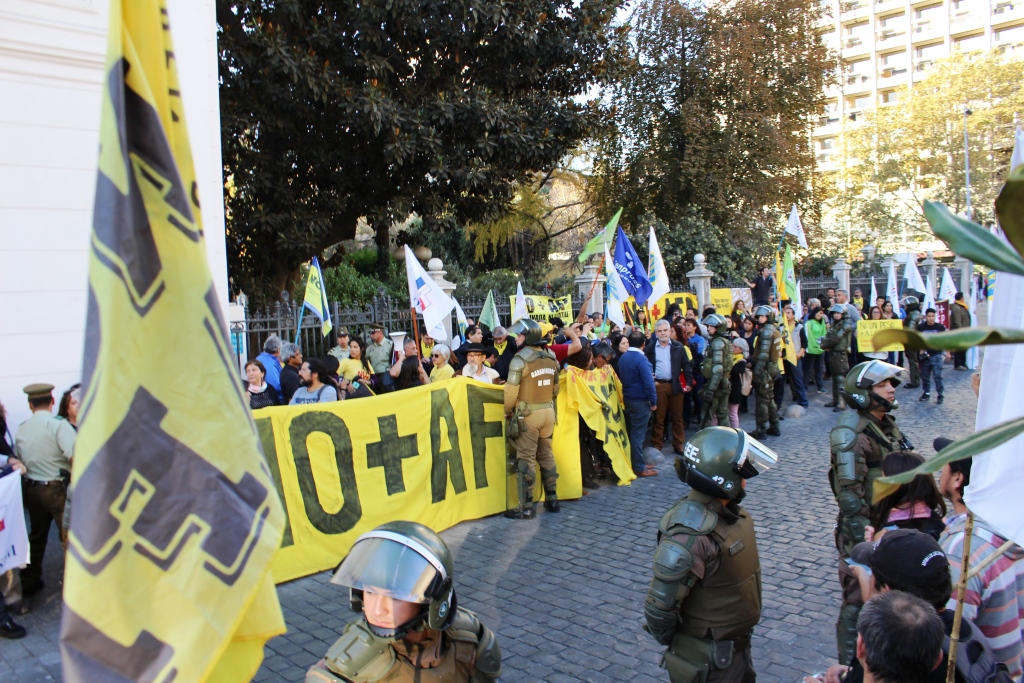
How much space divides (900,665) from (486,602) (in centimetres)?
404

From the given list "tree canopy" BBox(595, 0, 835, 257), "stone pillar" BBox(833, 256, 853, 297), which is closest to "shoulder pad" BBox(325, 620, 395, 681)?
"tree canopy" BBox(595, 0, 835, 257)

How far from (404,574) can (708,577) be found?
5.09ft

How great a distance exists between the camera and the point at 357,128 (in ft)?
48.5

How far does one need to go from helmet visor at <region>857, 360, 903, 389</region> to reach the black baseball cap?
8.20ft

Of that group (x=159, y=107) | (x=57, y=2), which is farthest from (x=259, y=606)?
(x=57, y=2)

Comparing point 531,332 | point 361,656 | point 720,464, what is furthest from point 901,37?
point 361,656

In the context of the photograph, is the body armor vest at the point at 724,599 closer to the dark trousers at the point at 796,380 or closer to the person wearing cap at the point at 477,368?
the person wearing cap at the point at 477,368

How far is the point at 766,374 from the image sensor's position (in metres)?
11.5

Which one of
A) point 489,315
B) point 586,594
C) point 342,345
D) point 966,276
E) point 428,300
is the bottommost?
point 586,594

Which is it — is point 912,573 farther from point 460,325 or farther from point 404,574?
point 460,325

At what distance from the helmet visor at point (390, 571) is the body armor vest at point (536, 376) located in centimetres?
538

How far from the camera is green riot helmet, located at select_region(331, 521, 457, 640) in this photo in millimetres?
2686

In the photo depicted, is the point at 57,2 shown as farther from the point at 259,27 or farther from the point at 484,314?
the point at 484,314

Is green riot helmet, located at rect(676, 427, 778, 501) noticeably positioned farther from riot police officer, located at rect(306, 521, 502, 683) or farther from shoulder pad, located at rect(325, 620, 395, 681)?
shoulder pad, located at rect(325, 620, 395, 681)
